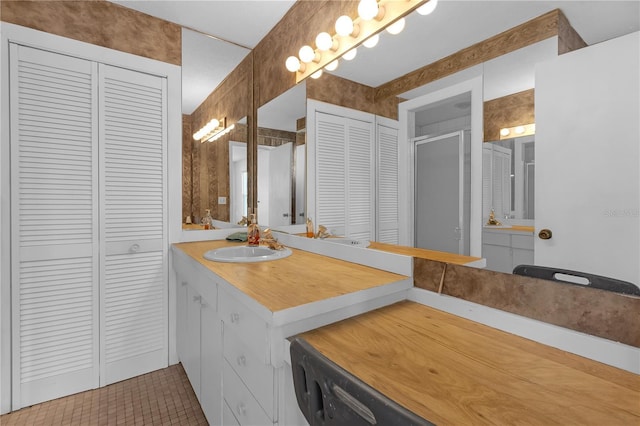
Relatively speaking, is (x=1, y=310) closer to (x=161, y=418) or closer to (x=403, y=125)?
(x=161, y=418)

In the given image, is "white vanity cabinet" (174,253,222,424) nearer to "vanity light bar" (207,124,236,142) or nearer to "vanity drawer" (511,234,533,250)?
"vanity light bar" (207,124,236,142)

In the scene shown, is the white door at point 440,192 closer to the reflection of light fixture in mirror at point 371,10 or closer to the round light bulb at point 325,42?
the reflection of light fixture in mirror at point 371,10

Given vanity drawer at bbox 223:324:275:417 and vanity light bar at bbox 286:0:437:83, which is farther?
vanity light bar at bbox 286:0:437:83

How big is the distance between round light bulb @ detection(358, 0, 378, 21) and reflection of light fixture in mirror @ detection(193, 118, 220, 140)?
140 cm

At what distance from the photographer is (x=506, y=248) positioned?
879 mm

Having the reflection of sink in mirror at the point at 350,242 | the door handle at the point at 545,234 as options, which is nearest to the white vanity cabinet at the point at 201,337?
the reflection of sink in mirror at the point at 350,242

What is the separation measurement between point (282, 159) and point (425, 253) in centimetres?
128

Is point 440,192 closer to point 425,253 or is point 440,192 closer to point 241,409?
point 425,253

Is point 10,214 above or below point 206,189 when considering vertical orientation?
below

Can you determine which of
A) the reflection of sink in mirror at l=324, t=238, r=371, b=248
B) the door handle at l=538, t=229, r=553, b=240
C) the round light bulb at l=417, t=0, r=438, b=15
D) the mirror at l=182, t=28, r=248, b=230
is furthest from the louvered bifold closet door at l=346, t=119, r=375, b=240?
the mirror at l=182, t=28, r=248, b=230

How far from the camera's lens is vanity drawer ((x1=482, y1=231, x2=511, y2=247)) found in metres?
0.88

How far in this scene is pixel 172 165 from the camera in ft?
6.94

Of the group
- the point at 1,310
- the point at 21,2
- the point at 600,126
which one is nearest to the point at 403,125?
the point at 600,126

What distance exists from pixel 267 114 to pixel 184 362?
1.81m
